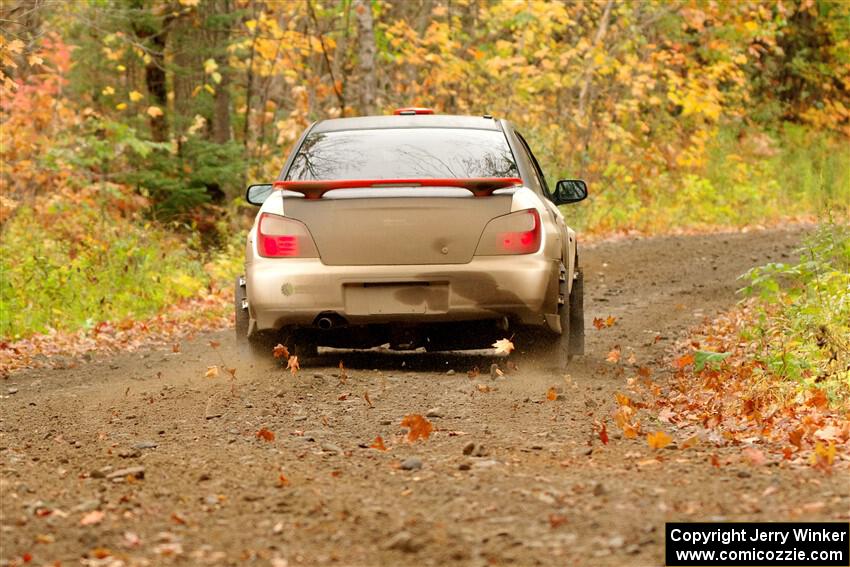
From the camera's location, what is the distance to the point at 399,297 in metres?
7.61

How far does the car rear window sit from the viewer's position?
316 inches

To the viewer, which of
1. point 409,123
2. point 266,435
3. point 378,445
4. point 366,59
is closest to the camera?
point 378,445

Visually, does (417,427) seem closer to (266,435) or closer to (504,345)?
(266,435)

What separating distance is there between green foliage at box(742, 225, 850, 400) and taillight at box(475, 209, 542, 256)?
170 cm

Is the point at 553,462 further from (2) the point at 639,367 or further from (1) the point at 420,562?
(2) the point at 639,367

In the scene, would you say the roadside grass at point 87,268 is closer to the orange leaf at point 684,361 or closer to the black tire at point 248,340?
the black tire at point 248,340

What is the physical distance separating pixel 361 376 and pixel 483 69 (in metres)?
16.6

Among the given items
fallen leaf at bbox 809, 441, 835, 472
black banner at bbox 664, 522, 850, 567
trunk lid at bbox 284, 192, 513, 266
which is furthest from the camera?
trunk lid at bbox 284, 192, 513, 266

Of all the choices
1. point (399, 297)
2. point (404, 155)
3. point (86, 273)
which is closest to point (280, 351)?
point (399, 297)

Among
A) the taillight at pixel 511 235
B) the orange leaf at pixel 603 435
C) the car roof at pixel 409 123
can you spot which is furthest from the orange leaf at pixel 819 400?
the car roof at pixel 409 123

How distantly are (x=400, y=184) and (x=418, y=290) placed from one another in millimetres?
674

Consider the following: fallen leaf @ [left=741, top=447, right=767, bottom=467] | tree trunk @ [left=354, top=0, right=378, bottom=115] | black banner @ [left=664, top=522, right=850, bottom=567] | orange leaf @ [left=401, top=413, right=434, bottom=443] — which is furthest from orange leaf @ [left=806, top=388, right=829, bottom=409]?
tree trunk @ [left=354, top=0, right=378, bottom=115]

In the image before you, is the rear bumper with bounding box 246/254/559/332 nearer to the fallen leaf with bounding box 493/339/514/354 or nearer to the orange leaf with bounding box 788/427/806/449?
the fallen leaf with bounding box 493/339/514/354

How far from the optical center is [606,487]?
4.79 m
